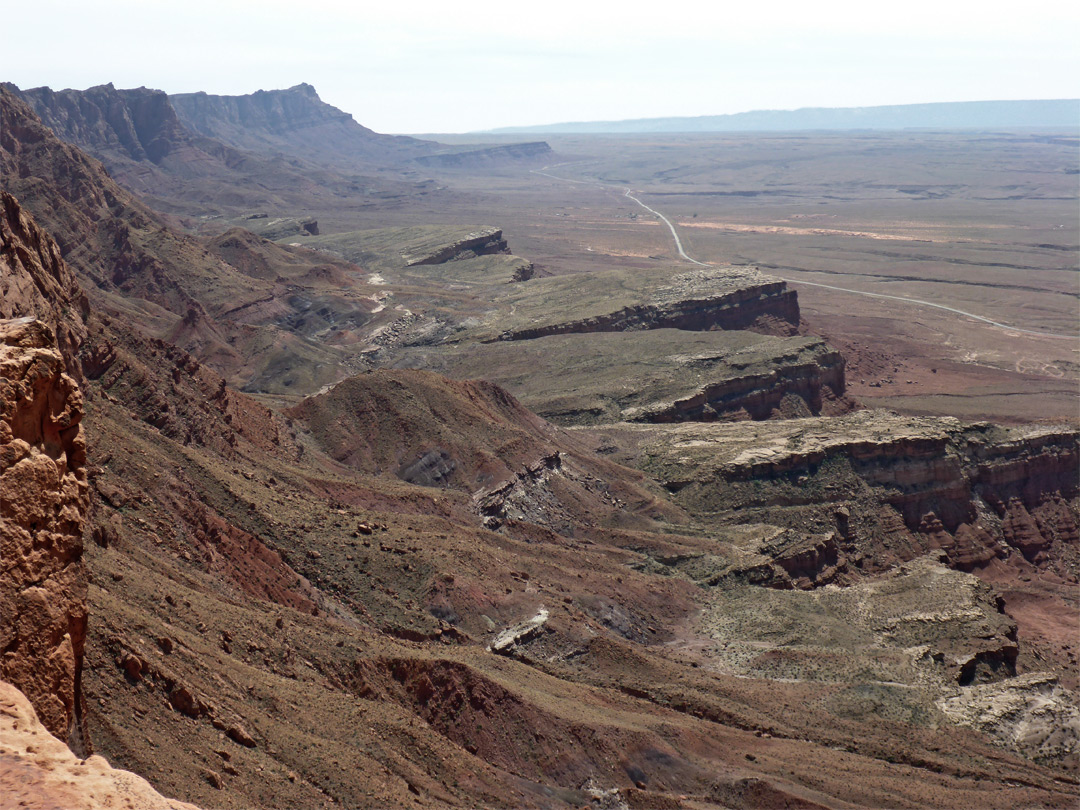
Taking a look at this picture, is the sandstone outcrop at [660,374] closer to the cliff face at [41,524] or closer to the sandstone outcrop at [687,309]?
the sandstone outcrop at [687,309]

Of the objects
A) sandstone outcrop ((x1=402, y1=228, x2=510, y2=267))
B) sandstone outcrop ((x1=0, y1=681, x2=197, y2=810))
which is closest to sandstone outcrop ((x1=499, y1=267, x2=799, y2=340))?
sandstone outcrop ((x1=402, y1=228, x2=510, y2=267))

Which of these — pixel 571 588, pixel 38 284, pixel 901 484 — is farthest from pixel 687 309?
pixel 38 284

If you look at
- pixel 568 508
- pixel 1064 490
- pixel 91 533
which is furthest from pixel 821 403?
pixel 91 533

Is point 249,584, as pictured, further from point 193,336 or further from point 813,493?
point 193,336

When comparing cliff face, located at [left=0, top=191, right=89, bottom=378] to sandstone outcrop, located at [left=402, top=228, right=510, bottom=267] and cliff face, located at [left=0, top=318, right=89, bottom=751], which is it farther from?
sandstone outcrop, located at [left=402, top=228, right=510, bottom=267]

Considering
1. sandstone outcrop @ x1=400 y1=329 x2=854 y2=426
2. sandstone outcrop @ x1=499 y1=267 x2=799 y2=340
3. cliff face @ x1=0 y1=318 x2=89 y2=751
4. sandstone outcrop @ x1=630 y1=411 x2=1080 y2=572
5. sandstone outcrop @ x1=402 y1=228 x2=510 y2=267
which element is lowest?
sandstone outcrop @ x1=630 y1=411 x2=1080 y2=572

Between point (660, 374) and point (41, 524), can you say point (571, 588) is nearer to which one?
point (41, 524)

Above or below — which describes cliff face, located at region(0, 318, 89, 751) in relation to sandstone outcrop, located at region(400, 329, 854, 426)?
above
